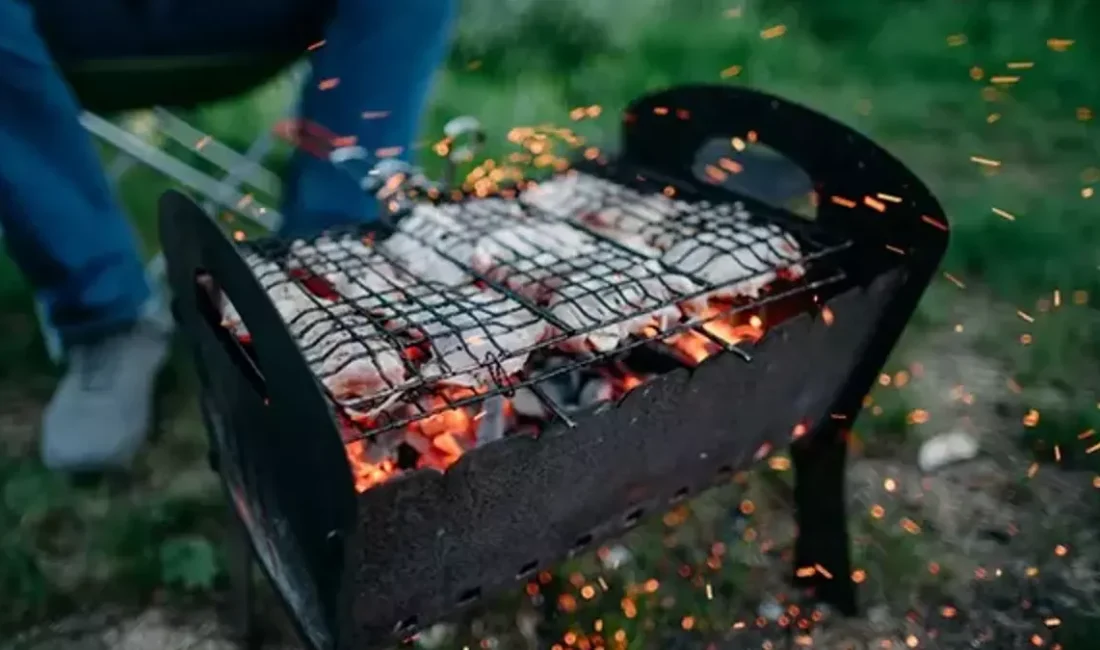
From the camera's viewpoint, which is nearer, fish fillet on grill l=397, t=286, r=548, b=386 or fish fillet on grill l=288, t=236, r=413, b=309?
fish fillet on grill l=397, t=286, r=548, b=386

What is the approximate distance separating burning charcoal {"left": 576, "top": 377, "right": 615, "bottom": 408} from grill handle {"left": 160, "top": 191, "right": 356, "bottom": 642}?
1.24ft

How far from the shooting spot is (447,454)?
105 cm

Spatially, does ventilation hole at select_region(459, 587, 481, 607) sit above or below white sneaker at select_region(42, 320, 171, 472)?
above

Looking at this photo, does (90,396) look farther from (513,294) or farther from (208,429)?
(513,294)

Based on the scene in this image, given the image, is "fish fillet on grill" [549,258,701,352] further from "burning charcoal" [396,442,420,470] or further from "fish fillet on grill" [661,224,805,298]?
"burning charcoal" [396,442,420,470]

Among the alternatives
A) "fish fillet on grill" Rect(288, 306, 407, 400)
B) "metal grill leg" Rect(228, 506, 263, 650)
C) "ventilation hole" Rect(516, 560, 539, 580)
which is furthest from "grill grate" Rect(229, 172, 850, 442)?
"metal grill leg" Rect(228, 506, 263, 650)

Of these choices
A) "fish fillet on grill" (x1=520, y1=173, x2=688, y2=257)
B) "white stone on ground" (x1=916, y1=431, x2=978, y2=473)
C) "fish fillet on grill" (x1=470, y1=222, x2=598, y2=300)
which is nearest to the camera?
"fish fillet on grill" (x1=470, y1=222, x2=598, y2=300)

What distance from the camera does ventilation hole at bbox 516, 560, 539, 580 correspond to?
104 centimetres

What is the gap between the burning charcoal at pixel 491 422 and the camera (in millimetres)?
1051

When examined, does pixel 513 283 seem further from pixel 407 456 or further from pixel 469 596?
pixel 469 596

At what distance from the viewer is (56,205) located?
160cm

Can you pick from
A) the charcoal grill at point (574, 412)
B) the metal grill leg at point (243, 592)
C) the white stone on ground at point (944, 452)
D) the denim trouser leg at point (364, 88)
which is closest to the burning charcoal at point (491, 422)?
the charcoal grill at point (574, 412)

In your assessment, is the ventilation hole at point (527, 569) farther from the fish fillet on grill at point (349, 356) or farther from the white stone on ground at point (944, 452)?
the white stone on ground at point (944, 452)

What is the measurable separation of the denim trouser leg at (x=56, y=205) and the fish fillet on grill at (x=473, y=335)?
835 mm
